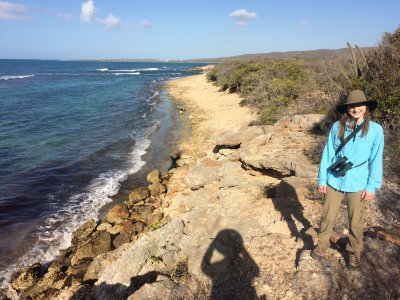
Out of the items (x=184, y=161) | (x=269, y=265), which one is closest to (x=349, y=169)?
(x=269, y=265)

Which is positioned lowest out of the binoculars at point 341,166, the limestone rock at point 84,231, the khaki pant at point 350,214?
the limestone rock at point 84,231

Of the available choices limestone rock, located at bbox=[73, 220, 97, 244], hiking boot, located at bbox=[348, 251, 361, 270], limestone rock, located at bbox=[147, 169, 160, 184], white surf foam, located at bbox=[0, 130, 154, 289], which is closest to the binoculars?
hiking boot, located at bbox=[348, 251, 361, 270]

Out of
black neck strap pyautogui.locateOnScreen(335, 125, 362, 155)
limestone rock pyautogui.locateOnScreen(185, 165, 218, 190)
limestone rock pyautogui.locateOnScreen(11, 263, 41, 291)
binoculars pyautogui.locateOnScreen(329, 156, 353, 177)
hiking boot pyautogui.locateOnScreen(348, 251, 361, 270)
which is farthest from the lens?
limestone rock pyautogui.locateOnScreen(185, 165, 218, 190)

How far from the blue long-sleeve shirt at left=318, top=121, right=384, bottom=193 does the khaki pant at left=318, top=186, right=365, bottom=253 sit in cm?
14

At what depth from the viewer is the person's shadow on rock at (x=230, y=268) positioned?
4.54m

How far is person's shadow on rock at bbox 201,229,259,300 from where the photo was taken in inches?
179

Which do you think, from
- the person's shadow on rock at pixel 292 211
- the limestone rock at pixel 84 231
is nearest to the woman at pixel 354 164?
the person's shadow on rock at pixel 292 211

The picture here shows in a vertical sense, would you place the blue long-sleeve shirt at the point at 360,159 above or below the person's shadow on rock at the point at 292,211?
above

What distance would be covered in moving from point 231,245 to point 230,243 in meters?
0.06

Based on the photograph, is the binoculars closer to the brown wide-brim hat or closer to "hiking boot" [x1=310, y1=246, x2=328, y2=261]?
the brown wide-brim hat

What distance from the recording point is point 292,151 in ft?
28.7

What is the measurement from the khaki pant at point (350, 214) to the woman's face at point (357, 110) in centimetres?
99

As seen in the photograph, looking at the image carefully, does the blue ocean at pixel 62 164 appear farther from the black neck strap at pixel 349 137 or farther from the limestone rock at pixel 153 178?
the black neck strap at pixel 349 137

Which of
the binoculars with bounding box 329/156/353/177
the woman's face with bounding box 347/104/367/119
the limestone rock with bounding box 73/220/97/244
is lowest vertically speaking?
the limestone rock with bounding box 73/220/97/244
